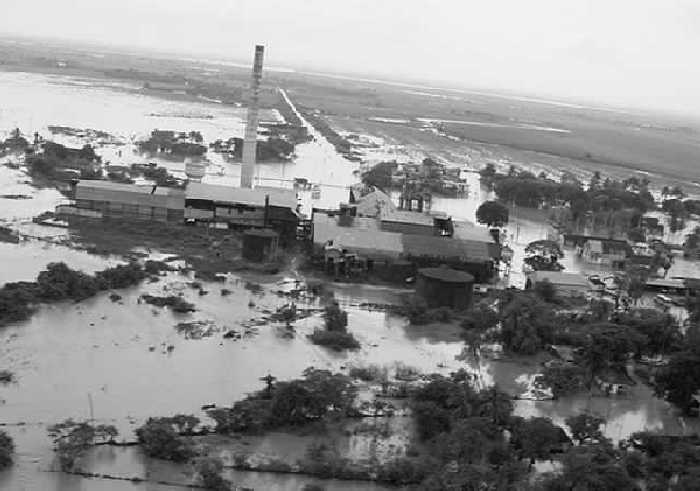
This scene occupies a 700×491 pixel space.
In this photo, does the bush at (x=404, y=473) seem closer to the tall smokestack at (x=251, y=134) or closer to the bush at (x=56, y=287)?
the bush at (x=56, y=287)

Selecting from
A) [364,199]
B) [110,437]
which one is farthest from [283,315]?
[364,199]

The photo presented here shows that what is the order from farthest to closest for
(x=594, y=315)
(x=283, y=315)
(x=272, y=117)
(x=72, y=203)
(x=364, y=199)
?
(x=272, y=117) < (x=364, y=199) < (x=72, y=203) < (x=594, y=315) < (x=283, y=315)

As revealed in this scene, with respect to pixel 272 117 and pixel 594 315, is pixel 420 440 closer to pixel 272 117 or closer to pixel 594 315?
pixel 594 315

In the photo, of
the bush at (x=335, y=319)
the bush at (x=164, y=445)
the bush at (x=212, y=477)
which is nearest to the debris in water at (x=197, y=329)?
the bush at (x=335, y=319)

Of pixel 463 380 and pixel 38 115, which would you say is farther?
pixel 38 115

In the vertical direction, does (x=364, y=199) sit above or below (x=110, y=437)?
above

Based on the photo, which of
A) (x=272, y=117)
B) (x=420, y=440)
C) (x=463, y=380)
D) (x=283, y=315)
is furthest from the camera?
(x=272, y=117)

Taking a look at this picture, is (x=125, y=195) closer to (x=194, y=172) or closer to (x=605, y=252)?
(x=194, y=172)
